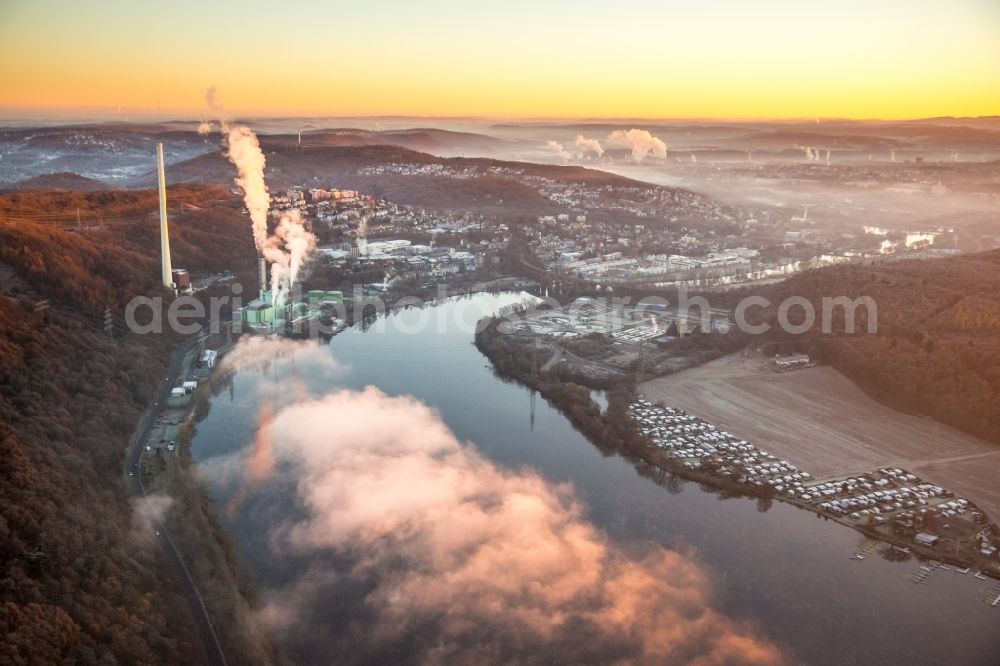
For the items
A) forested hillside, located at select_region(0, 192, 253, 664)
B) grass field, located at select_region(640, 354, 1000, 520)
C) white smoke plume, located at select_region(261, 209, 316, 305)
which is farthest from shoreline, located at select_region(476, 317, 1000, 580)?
forested hillside, located at select_region(0, 192, 253, 664)

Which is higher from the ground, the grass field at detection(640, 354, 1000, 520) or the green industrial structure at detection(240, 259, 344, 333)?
the green industrial structure at detection(240, 259, 344, 333)

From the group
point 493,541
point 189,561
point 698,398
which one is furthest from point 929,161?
point 189,561

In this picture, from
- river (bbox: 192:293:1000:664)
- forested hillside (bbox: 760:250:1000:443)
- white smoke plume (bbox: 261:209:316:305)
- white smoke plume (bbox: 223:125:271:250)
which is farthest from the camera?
white smoke plume (bbox: 223:125:271:250)

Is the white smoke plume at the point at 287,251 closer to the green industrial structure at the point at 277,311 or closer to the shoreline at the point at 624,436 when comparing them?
the green industrial structure at the point at 277,311

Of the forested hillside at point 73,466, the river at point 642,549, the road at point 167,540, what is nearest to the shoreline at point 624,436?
the river at point 642,549

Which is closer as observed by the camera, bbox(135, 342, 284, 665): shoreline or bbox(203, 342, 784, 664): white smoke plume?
bbox(135, 342, 284, 665): shoreline

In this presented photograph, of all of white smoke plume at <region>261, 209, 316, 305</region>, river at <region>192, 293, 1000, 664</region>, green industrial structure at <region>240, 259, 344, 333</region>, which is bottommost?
river at <region>192, 293, 1000, 664</region>

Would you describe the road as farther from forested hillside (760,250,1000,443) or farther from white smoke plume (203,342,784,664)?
forested hillside (760,250,1000,443)
